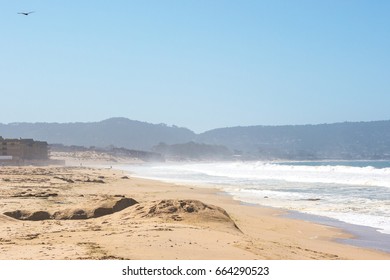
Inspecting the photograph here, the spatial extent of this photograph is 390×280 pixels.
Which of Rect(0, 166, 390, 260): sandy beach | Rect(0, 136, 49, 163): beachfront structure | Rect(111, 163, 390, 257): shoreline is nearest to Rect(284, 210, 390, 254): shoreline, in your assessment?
Rect(111, 163, 390, 257): shoreline

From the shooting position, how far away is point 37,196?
18656 millimetres

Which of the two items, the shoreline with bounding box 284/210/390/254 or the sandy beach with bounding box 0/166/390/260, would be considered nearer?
the sandy beach with bounding box 0/166/390/260

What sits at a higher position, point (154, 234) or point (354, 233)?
point (154, 234)

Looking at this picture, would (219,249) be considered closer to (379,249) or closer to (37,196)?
(379,249)

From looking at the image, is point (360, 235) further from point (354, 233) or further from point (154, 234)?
point (154, 234)

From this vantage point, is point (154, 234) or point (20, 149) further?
point (20, 149)

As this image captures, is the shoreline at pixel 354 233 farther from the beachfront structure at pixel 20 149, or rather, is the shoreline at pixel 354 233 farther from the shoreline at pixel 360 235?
the beachfront structure at pixel 20 149

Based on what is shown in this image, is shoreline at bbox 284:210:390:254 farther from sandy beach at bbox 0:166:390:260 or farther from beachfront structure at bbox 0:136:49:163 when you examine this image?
beachfront structure at bbox 0:136:49:163

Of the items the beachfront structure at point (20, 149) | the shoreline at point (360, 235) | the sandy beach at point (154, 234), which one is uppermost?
the beachfront structure at point (20, 149)

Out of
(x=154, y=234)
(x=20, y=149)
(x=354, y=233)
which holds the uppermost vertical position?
(x=20, y=149)

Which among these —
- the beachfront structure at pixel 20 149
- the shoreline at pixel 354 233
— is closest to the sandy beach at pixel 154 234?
the shoreline at pixel 354 233

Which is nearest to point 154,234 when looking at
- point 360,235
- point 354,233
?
point 360,235

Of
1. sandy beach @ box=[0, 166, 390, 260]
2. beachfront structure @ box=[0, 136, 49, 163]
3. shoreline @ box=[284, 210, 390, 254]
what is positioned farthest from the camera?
beachfront structure @ box=[0, 136, 49, 163]
